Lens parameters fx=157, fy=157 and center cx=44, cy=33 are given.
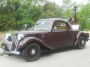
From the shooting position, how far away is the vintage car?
5.86 metres

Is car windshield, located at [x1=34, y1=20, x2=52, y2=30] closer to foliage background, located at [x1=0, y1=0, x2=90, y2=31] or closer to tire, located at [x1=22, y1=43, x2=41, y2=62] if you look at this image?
tire, located at [x1=22, y1=43, x2=41, y2=62]

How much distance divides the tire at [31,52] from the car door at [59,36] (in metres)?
0.74

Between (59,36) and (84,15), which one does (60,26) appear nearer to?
(59,36)

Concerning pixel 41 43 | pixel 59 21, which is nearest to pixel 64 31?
pixel 59 21

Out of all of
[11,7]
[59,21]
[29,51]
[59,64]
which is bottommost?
[59,64]

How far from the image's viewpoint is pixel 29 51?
5898 mm

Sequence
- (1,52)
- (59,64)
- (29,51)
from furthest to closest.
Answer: (1,52) < (29,51) < (59,64)

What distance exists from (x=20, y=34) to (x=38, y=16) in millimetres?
32054

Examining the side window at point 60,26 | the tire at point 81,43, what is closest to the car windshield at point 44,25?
the side window at point 60,26

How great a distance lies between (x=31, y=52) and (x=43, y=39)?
82 centimetres

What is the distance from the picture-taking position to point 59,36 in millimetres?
6988

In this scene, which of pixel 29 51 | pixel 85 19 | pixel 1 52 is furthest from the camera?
pixel 85 19

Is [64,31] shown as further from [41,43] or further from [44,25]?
[41,43]

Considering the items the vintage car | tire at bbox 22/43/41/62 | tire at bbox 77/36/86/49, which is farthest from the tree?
tire at bbox 22/43/41/62
